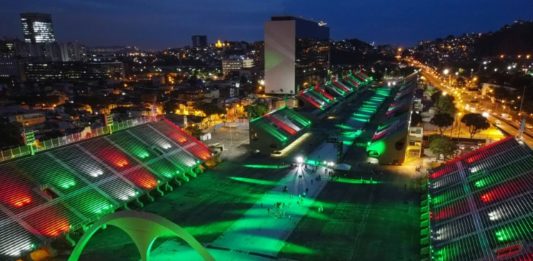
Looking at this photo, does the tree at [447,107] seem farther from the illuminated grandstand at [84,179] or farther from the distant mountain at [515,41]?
the distant mountain at [515,41]

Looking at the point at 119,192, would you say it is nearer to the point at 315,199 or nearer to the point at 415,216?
the point at 315,199

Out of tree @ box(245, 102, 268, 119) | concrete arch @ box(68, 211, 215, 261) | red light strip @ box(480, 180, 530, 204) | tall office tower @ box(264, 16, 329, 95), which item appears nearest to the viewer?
concrete arch @ box(68, 211, 215, 261)

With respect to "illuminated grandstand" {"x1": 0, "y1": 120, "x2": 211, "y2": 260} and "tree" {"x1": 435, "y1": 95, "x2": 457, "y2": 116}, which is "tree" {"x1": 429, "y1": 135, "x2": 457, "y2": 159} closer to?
"tree" {"x1": 435, "y1": 95, "x2": 457, "y2": 116}

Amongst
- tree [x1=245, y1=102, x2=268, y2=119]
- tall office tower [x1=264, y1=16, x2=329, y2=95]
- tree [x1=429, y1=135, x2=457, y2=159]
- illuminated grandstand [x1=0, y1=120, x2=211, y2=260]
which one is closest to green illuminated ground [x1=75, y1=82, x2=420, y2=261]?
illuminated grandstand [x1=0, y1=120, x2=211, y2=260]

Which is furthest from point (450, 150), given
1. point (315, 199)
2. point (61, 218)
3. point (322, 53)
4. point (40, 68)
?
point (40, 68)

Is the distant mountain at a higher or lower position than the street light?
higher

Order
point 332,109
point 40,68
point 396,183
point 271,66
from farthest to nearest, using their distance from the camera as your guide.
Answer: point 40,68 < point 271,66 < point 332,109 < point 396,183

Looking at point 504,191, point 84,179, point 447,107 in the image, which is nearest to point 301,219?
point 504,191

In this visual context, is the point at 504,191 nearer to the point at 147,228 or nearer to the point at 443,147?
the point at 443,147
